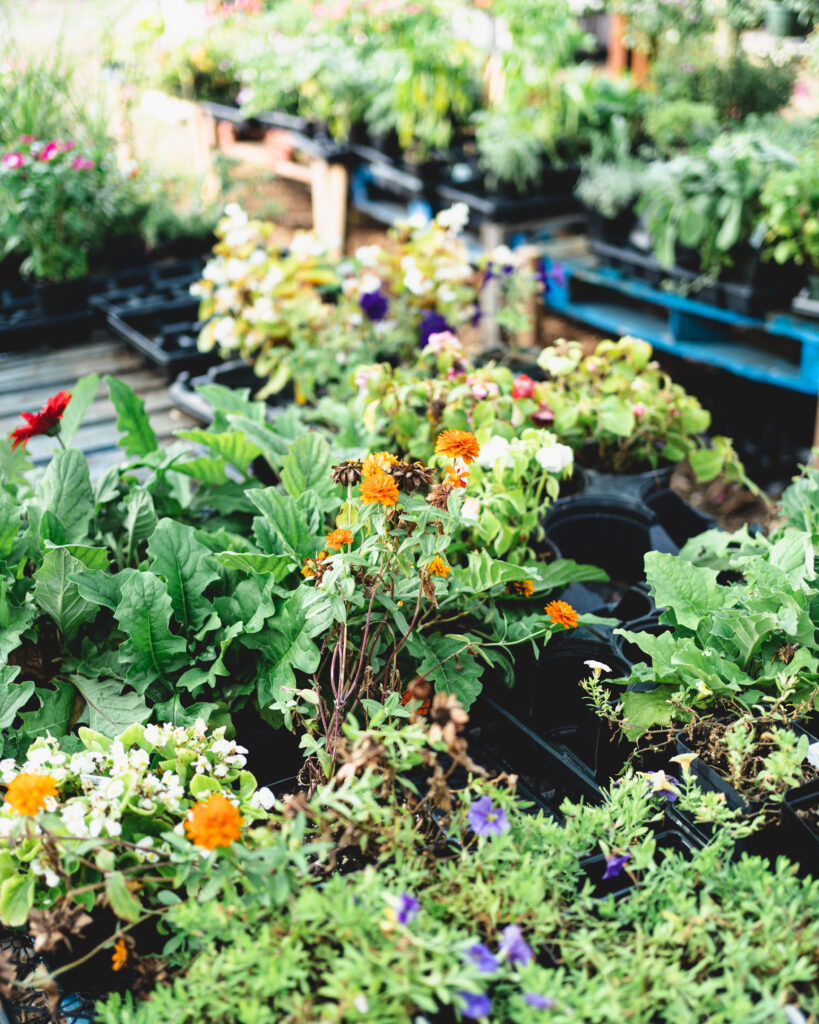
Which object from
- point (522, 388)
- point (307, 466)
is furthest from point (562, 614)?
point (522, 388)

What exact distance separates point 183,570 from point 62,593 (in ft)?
0.67

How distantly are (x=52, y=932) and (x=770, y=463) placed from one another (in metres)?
3.19

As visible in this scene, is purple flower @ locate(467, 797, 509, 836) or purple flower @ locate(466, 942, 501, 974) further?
purple flower @ locate(467, 797, 509, 836)

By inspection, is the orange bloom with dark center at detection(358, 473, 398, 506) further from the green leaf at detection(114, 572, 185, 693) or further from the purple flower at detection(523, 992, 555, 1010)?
the purple flower at detection(523, 992, 555, 1010)

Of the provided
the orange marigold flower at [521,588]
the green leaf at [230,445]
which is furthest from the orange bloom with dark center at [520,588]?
the green leaf at [230,445]

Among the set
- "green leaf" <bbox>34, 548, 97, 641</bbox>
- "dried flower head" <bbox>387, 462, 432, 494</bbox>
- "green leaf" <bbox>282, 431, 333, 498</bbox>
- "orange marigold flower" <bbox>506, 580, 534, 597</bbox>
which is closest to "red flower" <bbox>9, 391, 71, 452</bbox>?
"green leaf" <bbox>34, 548, 97, 641</bbox>

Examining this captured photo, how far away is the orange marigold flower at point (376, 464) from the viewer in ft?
4.49

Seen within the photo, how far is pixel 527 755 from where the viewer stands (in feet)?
5.35

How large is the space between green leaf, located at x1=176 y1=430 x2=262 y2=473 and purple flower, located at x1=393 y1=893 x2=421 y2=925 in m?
1.18

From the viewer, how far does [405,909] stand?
959mm

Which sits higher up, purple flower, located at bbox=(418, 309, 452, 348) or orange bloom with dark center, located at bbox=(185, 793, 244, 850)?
purple flower, located at bbox=(418, 309, 452, 348)

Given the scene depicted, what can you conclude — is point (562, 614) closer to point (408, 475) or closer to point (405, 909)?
point (408, 475)

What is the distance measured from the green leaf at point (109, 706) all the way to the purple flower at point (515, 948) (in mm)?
737

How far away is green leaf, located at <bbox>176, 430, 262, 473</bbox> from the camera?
196 cm
